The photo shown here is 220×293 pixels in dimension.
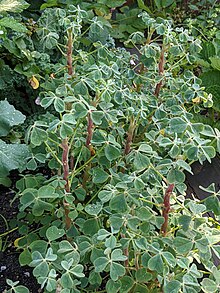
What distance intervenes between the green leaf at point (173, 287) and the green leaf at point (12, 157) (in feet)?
2.04

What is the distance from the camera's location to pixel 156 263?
1312 mm

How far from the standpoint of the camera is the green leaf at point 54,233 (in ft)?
4.84

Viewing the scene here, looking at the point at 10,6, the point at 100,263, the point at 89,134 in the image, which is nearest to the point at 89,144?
the point at 89,134

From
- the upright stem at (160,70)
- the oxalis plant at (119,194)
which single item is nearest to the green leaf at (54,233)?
the oxalis plant at (119,194)

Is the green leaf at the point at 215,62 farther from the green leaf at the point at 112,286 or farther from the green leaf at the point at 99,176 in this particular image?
the green leaf at the point at 112,286

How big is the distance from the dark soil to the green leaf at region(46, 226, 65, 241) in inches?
12.3

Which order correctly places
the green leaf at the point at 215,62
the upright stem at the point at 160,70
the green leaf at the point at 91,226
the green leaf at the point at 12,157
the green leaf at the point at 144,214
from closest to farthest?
the green leaf at the point at 144,214
the green leaf at the point at 91,226
the green leaf at the point at 12,157
the upright stem at the point at 160,70
the green leaf at the point at 215,62

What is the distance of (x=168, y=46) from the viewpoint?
188 centimetres

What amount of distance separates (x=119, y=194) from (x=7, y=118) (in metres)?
0.60

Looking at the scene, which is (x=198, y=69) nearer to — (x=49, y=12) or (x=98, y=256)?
(x=49, y=12)

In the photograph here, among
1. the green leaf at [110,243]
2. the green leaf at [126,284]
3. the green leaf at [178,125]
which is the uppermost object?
the green leaf at [178,125]

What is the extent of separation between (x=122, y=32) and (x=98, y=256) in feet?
6.07

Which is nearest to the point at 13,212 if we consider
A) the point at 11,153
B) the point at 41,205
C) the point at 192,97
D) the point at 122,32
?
the point at 11,153

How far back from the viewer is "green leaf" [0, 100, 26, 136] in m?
1.77
